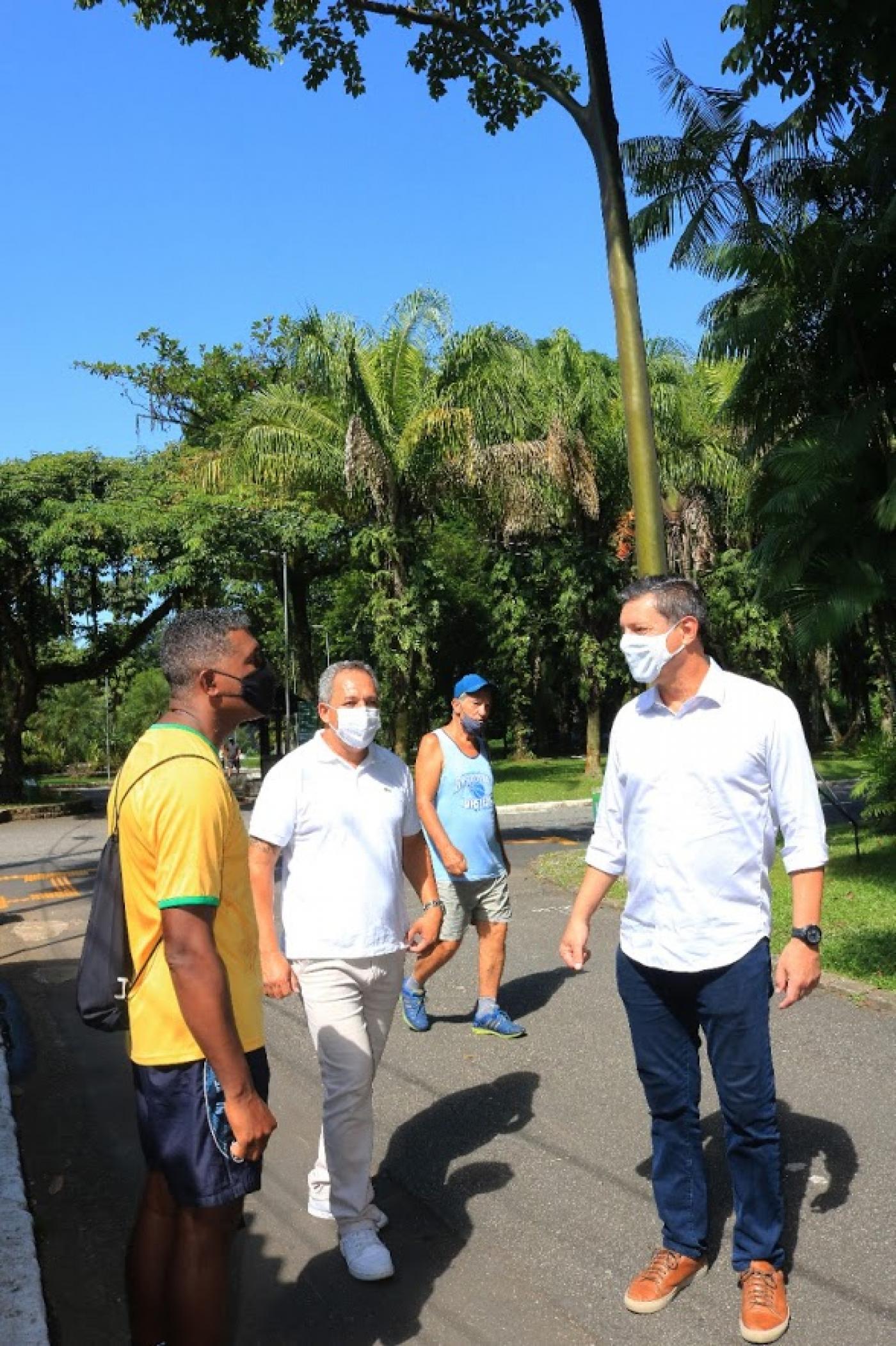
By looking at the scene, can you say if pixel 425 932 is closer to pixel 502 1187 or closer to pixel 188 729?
pixel 502 1187

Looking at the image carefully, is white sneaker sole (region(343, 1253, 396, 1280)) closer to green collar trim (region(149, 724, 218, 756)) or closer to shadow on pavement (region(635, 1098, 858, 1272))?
shadow on pavement (region(635, 1098, 858, 1272))

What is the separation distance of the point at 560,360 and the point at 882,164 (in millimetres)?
16945

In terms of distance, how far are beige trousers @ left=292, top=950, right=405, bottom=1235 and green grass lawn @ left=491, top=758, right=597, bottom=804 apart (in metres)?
19.0

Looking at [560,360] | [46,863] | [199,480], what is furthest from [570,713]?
[46,863]

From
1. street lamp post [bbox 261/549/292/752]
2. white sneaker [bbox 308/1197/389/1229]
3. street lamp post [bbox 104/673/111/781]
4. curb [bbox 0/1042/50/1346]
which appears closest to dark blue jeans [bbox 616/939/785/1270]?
white sneaker [bbox 308/1197/389/1229]

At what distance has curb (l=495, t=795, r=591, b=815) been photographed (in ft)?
74.9

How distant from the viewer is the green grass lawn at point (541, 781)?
25.4 metres

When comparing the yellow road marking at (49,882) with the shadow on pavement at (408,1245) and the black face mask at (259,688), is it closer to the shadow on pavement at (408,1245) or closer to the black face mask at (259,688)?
the shadow on pavement at (408,1245)

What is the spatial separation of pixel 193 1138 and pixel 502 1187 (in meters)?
2.13

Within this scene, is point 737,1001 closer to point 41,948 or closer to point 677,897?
point 677,897

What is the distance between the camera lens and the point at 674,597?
4.04 m

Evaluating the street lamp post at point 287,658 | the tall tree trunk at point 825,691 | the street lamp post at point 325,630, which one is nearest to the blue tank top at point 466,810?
the street lamp post at point 287,658

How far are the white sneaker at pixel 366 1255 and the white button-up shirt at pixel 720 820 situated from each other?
1260 mm

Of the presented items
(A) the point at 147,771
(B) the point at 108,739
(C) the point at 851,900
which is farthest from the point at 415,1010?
(B) the point at 108,739
